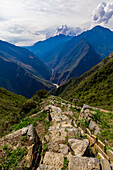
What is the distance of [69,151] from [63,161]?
127 cm

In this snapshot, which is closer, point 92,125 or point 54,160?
point 54,160

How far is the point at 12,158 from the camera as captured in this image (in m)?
7.14

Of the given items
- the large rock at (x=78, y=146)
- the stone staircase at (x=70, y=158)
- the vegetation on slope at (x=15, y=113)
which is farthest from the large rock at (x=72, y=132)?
the vegetation on slope at (x=15, y=113)

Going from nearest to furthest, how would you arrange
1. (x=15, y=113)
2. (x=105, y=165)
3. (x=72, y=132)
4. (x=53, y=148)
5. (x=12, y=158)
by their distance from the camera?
1. (x=105, y=165)
2. (x=12, y=158)
3. (x=53, y=148)
4. (x=72, y=132)
5. (x=15, y=113)

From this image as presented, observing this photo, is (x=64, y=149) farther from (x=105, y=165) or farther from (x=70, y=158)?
(x=105, y=165)

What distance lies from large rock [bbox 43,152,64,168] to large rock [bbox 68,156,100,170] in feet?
2.49

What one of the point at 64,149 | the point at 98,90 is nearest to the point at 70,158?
the point at 64,149

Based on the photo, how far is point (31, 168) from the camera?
6.64 m

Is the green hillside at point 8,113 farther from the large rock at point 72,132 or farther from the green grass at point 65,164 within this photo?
the green grass at point 65,164

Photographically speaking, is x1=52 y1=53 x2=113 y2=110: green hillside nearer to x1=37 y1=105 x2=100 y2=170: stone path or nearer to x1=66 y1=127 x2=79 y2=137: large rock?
x1=66 y1=127 x2=79 y2=137: large rock

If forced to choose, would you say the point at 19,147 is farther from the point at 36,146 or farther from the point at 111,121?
the point at 111,121

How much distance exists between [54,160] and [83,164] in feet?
6.71

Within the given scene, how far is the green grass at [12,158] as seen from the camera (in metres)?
6.73

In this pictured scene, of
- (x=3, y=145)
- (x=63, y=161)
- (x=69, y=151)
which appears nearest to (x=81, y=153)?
(x=69, y=151)
